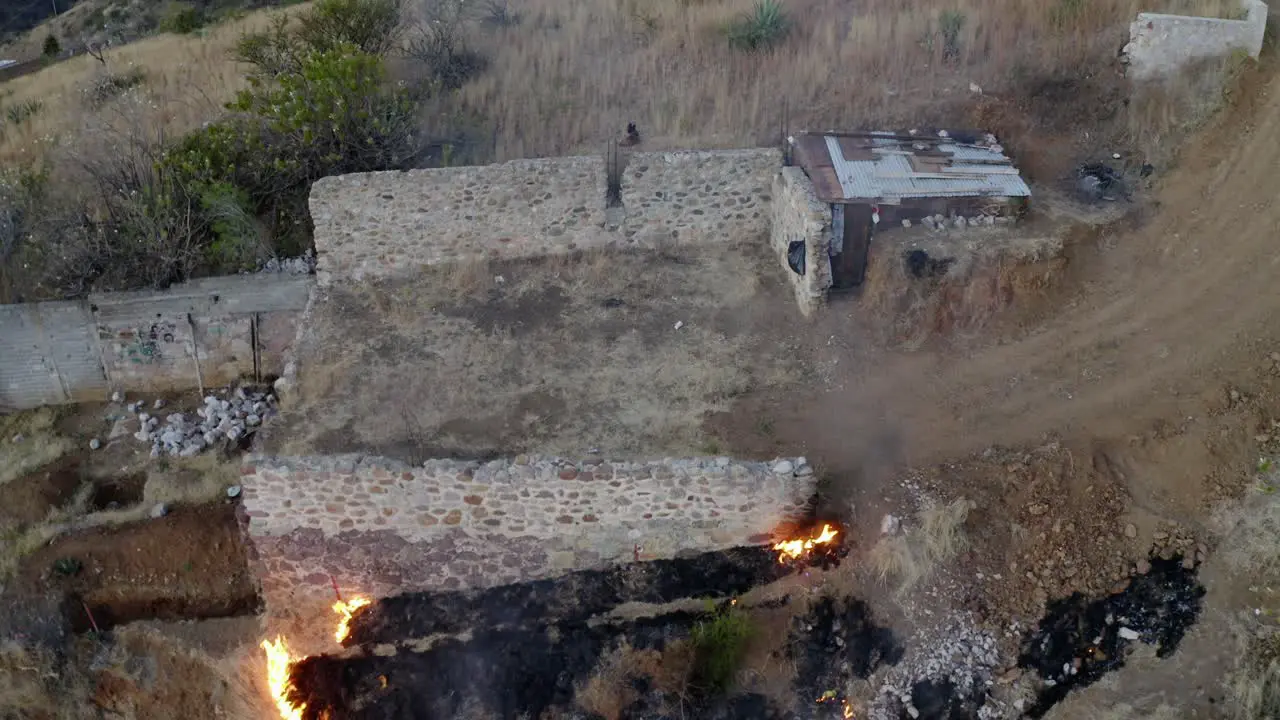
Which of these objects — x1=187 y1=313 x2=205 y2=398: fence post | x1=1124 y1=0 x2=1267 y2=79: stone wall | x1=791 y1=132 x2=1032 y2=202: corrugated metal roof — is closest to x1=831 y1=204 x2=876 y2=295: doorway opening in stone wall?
x1=791 y1=132 x2=1032 y2=202: corrugated metal roof

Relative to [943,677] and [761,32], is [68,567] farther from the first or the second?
[761,32]

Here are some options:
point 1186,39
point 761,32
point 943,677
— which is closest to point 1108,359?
point 943,677

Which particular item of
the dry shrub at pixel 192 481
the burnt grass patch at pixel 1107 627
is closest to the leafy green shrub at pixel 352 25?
the dry shrub at pixel 192 481

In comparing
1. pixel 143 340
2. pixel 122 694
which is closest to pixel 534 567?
pixel 122 694

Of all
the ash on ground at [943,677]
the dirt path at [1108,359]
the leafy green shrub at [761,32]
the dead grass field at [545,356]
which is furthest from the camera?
the leafy green shrub at [761,32]

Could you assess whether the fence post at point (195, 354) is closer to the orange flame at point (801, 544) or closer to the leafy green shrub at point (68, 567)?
the leafy green shrub at point (68, 567)
